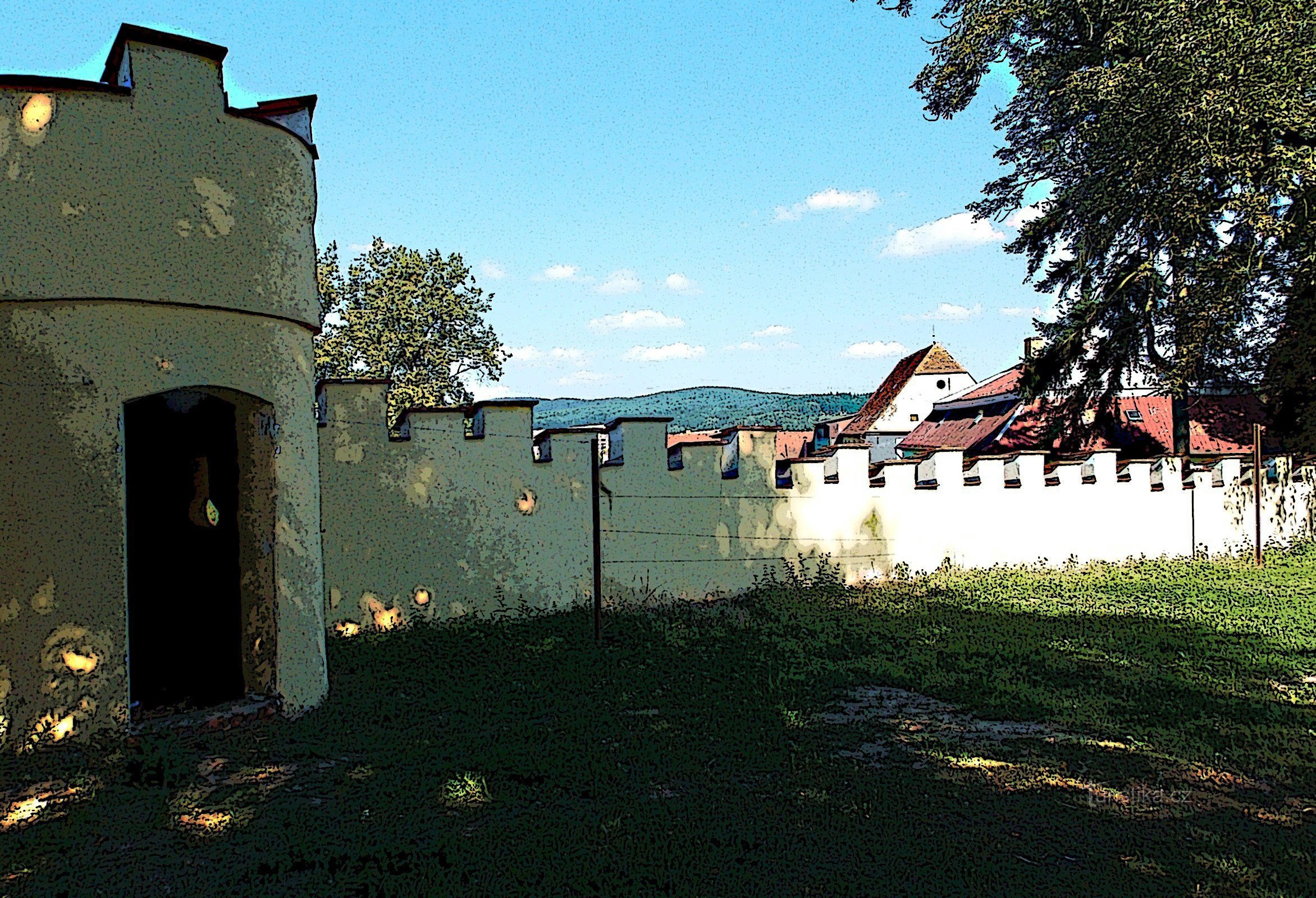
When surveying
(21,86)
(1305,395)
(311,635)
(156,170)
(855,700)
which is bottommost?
(855,700)

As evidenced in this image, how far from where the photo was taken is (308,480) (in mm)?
7047

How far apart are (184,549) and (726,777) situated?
4.68 meters

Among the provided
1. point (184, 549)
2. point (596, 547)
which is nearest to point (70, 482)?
point (184, 549)

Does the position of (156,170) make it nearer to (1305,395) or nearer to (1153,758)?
(1153,758)

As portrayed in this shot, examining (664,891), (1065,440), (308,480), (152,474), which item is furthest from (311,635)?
(1065,440)

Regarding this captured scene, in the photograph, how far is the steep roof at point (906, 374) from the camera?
1767 inches

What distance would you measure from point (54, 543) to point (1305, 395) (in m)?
17.6

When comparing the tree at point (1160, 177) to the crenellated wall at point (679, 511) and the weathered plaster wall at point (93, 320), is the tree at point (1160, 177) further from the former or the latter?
the weathered plaster wall at point (93, 320)

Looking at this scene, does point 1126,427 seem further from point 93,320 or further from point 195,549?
point 93,320

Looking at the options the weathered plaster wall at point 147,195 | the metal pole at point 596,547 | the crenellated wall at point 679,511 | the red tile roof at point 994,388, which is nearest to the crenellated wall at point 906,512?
the crenellated wall at point 679,511

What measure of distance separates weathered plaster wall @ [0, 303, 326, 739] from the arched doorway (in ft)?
2.79

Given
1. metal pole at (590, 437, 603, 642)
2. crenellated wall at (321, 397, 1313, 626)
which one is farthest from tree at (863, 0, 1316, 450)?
metal pole at (590, 437, 603, 642)

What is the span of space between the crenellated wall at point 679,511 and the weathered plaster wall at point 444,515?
0.05 ft

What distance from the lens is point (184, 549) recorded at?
282 inches
